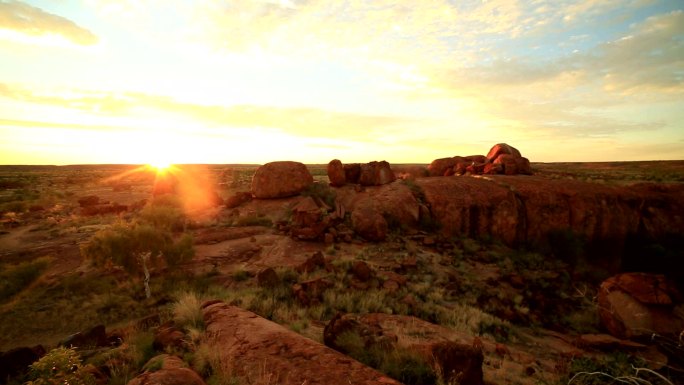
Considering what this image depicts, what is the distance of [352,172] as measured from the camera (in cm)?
2302

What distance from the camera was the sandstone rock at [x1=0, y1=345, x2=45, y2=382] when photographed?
596 cm

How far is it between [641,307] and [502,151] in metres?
16.7

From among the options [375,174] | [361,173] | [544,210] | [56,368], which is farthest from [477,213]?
[56,368]

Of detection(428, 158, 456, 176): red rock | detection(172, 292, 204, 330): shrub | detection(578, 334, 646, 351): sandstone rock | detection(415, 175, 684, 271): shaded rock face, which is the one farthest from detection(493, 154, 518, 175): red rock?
detection(172, 292, 204, 330): shrub

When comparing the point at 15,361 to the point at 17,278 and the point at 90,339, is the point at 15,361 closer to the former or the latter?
the point at 90,339

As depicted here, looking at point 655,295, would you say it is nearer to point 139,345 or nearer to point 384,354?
point 384,354

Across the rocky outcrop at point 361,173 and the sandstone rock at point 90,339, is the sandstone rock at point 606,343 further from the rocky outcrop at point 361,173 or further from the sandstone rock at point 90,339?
the rocky outcrop at point 361,173

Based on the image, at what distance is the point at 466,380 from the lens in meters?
5.07

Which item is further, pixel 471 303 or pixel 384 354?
pixel 471 303

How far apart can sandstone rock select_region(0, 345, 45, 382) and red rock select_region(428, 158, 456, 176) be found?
24486 mm

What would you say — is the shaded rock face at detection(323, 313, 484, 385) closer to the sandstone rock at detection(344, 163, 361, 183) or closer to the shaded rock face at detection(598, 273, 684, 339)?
the shaded rock face at detection(598, 273, 684, 339)

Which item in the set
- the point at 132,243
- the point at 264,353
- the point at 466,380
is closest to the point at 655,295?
the point at 466,380

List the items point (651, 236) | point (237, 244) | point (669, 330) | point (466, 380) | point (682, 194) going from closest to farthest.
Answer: point (466, 380) → point (669, 330) → point (237, 244) → point (651, 236) → point (682, 194)

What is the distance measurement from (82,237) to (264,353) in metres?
17.9
